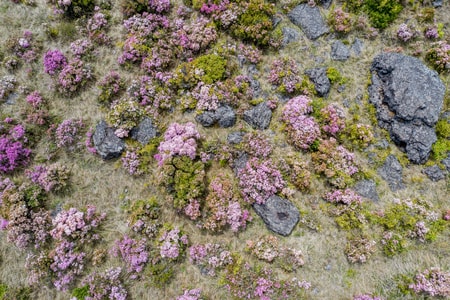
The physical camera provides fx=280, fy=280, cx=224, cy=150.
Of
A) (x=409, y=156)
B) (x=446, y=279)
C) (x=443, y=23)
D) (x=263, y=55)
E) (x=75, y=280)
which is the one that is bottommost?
(x=75, y=280)

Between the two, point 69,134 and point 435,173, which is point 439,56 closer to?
point 435,173

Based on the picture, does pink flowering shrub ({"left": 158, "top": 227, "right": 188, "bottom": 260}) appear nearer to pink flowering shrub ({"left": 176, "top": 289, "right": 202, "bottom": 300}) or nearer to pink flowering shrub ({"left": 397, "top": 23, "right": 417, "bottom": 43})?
pink flowering shrub ({"left": 176, "top": 289, "right": 202, "bottom": 300})

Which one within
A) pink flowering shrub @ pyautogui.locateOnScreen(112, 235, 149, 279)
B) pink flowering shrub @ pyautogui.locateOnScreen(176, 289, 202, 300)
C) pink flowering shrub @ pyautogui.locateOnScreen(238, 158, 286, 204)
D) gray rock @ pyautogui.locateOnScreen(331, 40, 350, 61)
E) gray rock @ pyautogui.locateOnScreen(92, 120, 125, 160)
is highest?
gray rock @ pyautogui.locateOnScreen(331, 40, 350, 61)

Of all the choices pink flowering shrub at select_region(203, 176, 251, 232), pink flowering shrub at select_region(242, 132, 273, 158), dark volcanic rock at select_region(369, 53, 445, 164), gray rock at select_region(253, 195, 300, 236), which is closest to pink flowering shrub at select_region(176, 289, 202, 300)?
pink flowering shrub at select_region(203, 176, 251, 232)

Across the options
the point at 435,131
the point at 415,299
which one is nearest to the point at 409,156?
the point at 435,131

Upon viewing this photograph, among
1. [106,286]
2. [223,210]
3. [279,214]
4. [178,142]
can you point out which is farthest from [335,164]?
[106,286]

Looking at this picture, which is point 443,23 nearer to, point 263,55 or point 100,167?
point 263,55

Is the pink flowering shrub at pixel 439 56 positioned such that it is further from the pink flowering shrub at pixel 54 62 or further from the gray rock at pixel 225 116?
the pink flowering shrub at pixel 54 62
